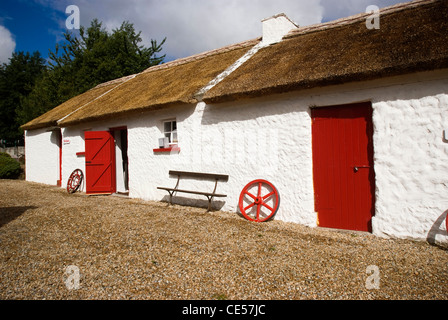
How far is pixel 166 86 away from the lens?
321 inches

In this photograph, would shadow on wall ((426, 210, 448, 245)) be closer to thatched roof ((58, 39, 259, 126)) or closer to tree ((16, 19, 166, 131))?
thatched roof ((58, 39, 259, 126))

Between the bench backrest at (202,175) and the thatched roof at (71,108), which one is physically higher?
the thatched roof at (71,108)

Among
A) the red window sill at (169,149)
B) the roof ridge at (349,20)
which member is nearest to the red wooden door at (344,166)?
the roof ridge at (349,20)

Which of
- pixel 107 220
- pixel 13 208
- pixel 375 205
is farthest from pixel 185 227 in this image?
pixel 13 208

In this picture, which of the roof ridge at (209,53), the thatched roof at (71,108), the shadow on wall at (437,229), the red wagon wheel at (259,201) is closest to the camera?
the shadow on wall at (437,229)

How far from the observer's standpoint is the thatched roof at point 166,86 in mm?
7215

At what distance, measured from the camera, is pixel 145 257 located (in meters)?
3.76

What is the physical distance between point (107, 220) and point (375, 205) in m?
4.96

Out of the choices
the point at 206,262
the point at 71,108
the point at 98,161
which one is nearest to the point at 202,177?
the point at 206,262

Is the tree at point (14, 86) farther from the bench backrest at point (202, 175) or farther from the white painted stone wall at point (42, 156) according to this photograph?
the bench backrest at point (202, 175)

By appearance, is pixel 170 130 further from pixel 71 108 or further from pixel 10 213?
pixel 71 108

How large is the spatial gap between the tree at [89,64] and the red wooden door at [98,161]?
13358mm

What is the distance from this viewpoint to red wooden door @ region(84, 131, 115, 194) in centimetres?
908

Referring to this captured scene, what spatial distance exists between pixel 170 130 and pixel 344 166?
4.59 metres
